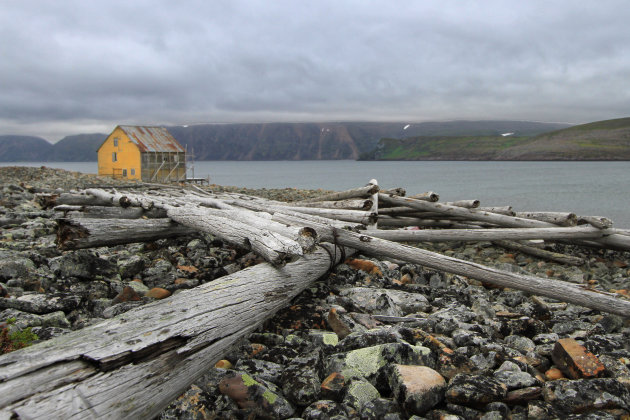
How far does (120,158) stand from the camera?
41656mm

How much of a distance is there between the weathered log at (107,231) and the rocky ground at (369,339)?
1.16 feet

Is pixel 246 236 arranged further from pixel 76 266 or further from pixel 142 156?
pixel 142 156

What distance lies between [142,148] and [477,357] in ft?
136

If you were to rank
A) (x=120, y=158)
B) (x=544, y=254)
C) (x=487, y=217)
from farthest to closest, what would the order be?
(x=120, y=158) < (x=487, y=217) < (x=544, y=254)

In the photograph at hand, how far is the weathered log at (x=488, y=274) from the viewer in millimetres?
4496

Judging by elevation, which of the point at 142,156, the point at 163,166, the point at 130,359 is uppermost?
the point at 142,156

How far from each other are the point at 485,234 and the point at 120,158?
4052 cm

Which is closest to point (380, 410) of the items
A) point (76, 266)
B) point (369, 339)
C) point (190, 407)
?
point (369, 339)

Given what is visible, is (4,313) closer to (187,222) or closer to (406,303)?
(187,222)

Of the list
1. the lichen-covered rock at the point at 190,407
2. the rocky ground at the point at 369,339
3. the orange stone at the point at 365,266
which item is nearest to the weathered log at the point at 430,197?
the rocky ground at the point at 369,339

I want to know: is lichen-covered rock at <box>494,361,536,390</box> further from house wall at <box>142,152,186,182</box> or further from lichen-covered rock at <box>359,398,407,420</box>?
house wall at <box>142,152,186,182</box>

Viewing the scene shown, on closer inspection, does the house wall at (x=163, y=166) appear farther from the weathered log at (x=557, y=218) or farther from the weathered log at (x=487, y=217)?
the weathered log at (x=557, y=218)

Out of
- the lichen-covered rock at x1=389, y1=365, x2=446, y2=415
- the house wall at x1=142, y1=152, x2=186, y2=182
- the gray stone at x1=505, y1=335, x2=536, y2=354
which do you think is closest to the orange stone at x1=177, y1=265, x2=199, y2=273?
the lichen-covered rock at x1=389, y1=365, x2=446, y2=415

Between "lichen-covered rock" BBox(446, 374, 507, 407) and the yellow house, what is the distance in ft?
131
